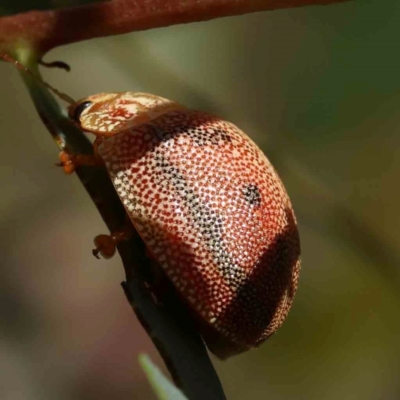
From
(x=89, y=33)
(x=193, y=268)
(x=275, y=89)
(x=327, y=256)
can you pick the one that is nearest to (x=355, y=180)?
(x=327, y=256)

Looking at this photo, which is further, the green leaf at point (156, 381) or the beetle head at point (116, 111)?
the beetle head at point (116, 111)

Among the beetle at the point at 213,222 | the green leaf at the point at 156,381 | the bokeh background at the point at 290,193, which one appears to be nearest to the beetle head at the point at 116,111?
the beetle at the point at 213,222

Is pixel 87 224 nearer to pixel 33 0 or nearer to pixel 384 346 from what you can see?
pixel 384 346

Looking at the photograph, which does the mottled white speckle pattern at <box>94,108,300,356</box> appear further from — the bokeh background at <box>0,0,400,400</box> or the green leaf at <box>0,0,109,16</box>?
the bokeh background at <box>0,0,400,400</box>

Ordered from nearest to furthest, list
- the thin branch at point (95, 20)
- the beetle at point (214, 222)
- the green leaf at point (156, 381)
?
the green leaf at point (156, 381), the thin branch at point (95, 20), the beetle at point (214, 222)

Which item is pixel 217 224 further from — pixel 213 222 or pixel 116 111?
pixel 116 111

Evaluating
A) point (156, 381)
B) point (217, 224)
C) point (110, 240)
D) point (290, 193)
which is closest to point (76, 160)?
point (110, 240)

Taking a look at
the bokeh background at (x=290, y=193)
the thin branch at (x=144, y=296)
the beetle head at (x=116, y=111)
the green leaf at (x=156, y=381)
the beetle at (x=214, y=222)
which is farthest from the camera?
the bokeh background at (x=290, y=193)

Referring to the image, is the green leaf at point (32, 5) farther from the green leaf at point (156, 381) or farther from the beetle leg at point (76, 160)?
the green leaf at point (156, 381)
